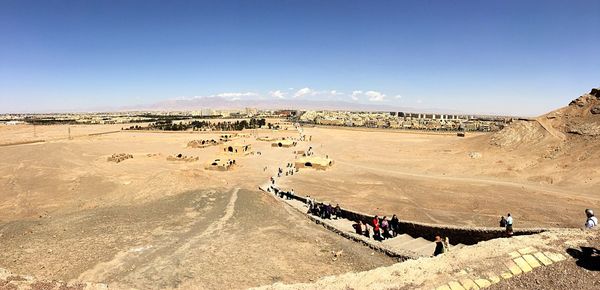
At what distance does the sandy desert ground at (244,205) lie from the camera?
13602mm

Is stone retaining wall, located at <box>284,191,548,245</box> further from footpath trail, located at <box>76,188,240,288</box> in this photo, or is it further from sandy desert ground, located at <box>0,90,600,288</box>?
footpath trail, located at <box>76,188,240,288</box>

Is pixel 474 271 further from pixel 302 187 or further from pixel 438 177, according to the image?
pixel 438 177

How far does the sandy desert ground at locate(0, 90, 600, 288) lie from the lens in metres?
13.6

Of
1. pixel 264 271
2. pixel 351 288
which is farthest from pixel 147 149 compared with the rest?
pixel 351 288

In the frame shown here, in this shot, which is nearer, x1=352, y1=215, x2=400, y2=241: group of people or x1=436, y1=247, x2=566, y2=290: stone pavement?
x1=436, y1=247, x2=566, y2=290: stone pavement

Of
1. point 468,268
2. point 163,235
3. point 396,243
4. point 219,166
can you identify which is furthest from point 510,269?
point 219,166

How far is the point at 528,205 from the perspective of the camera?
74.0ft

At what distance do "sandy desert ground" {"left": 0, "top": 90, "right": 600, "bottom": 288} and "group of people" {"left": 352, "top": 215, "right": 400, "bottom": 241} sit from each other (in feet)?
3.00

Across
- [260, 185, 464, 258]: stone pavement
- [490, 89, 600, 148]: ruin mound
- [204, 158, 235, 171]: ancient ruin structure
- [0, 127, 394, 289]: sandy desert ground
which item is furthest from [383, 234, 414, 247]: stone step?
[490, 89, 600, 148]: ruin mound

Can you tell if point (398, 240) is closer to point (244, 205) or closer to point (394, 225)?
point (394, 225)

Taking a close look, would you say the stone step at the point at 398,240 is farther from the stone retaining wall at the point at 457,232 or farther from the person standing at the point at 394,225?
the stone retaining wall at the point at 457,232

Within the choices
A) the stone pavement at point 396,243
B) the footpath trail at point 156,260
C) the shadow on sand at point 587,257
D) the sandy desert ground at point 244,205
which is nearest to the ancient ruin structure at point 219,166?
the sandy desert ground at point 244,205

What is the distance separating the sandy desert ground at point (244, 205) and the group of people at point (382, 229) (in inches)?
35.9

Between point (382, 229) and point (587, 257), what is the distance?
23.7 ft
